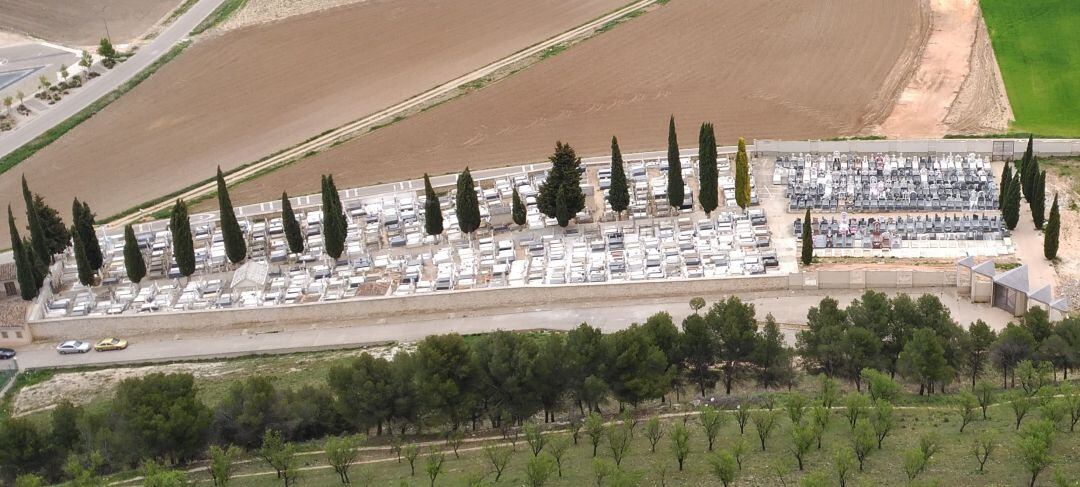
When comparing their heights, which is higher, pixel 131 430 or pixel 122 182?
pixel 122 182

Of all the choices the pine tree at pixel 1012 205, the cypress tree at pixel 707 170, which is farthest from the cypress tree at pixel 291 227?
the pine tree at pixel 1012 205

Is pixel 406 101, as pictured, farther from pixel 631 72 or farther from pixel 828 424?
pixel 828 424

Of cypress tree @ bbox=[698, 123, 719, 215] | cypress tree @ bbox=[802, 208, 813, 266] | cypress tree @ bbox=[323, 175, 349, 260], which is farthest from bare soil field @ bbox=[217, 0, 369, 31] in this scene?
cypress tree @ bbox=[802, 208, 813, 266]

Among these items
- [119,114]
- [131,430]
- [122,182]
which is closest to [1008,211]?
[131,430]

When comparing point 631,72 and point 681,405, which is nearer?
point 681,405

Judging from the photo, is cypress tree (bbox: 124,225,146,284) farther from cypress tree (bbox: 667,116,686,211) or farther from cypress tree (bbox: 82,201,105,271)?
cypress tree (bbox: 667,116,686,211)

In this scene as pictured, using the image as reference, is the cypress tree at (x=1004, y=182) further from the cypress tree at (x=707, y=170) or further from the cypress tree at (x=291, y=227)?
the cypress tree at (x=291, y=227)

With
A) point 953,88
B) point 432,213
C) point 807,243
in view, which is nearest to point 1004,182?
point 807,243
